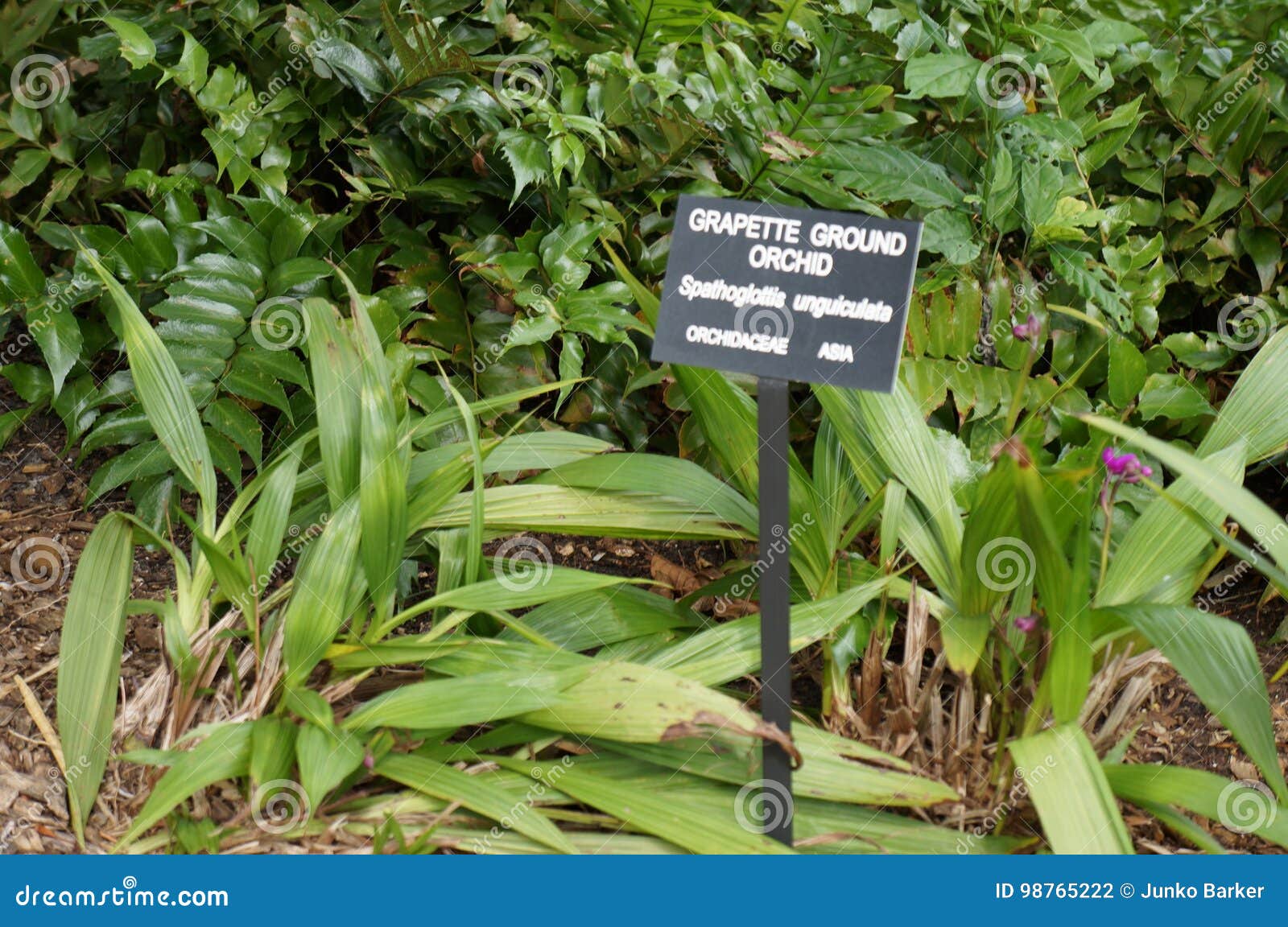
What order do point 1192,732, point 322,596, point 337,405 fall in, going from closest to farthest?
point 322,596 → point 337,405 → point 1192,732

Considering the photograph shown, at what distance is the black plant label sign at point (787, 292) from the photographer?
1.57 meters

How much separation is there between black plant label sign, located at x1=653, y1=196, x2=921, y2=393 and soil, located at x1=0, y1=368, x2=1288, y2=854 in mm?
709

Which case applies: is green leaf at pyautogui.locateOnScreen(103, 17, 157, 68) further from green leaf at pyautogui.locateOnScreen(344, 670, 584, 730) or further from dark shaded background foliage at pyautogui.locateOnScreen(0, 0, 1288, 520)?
green leaf at pyautogui.locateOnScreen(344, 670, 584, 730)

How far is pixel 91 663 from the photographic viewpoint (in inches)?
70.1

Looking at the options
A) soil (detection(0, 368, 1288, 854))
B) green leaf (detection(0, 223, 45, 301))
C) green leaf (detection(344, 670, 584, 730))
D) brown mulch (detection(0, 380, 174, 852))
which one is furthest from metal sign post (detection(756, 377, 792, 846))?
green leaf (detection(0, 223, 45, 301))

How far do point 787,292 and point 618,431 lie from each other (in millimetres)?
993

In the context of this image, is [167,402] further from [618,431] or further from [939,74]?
[939,74]

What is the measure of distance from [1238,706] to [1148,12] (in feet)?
5.71

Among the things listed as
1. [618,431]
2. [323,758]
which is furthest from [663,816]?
[618,431]

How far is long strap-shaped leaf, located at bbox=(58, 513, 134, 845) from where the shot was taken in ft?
5.63

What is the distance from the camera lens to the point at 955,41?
240 cm

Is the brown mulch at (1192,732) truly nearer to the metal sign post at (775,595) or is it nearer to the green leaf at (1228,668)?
the green leaf at (1228,668)

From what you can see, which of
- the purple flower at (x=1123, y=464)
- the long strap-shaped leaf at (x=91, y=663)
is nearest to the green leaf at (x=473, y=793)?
the long strap-shaped leaf at (x=91, y=663)

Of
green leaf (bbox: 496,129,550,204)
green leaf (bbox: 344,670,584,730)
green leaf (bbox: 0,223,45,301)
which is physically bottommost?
green leaf (bbox: 344,670,584,730)
